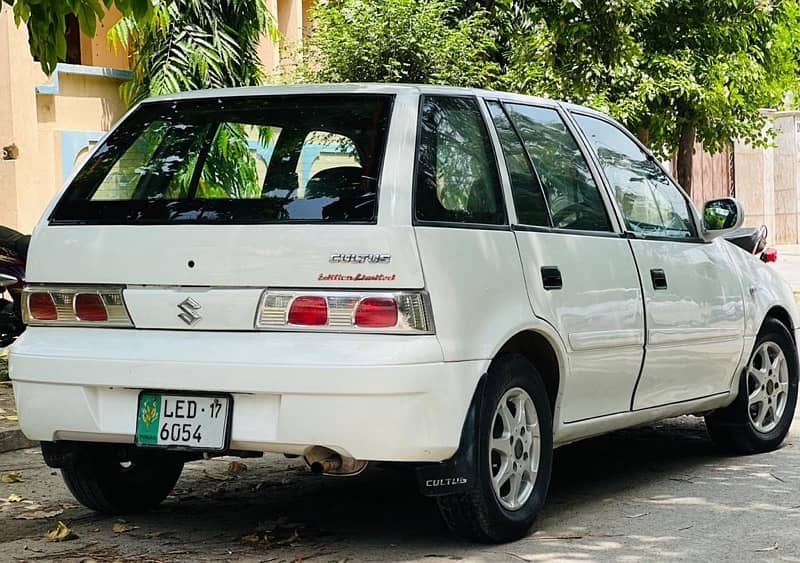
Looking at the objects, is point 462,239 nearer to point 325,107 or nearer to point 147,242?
point 325,107

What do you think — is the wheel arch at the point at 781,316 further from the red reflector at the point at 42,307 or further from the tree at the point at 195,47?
the tree at the point at 195,47

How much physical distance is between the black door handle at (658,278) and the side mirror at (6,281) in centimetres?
580

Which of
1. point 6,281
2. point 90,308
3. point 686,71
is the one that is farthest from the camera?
point 686,71

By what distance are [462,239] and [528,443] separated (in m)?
0.92

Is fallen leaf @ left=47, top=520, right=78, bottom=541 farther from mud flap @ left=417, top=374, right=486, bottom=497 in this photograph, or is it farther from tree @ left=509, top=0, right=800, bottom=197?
tree @ left=509, top=0, right=800, bottom=197

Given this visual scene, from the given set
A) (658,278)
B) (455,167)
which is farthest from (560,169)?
(455,167)

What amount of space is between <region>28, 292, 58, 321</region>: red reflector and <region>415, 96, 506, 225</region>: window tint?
1451mm

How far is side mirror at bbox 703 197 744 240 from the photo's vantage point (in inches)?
289

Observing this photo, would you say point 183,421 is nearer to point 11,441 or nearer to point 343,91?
point 343,91

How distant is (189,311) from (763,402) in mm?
3710

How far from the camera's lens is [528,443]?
5816mm

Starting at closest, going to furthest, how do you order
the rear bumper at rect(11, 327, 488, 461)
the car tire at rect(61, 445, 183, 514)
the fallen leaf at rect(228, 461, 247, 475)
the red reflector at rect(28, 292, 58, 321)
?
the rear bumper at rect(11, 327, 488, 461) < the red reflector at rect(28, 292, 58, 321) < the car tire at rect(61, 445, 183, 514) < the fallen leaf at rect(228, 461, 247, 475)

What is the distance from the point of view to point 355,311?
5.13m

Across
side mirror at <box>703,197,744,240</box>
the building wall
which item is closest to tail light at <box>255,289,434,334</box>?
side mirror at <box>703,197,744,240</box>
